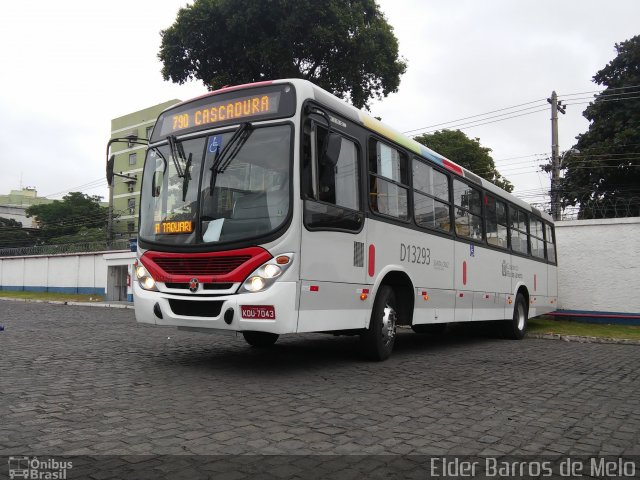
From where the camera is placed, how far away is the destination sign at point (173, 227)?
6266 mm

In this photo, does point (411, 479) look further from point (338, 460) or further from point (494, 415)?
point (494, 415)

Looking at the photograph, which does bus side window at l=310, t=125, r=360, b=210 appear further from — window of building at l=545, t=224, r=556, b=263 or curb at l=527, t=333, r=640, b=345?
window of building at l=545, t=224, r=556, b=263

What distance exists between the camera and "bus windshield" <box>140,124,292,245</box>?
594 centimetres

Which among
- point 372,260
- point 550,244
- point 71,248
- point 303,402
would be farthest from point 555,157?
point 71,248

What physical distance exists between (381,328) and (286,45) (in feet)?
Result: 61.8

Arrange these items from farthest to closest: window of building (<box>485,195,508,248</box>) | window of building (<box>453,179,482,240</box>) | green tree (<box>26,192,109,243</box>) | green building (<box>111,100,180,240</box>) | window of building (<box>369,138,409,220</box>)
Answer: green tree (<box>26,192,109,243</box>) < green building (<box>111,100,180,240</box>) < window of building (<box>485,195,508,248</box>) < window of building (<box>453,179,482,240</box>) < window of building (<box>369,138,409,220</box>)

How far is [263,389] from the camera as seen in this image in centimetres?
554

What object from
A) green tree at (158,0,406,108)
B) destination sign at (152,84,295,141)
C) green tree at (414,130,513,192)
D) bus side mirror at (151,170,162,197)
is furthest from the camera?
green tree at (414,130,513,192)

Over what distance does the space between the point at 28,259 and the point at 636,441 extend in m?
44.3

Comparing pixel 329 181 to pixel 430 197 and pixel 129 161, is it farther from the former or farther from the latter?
pixel 129 161

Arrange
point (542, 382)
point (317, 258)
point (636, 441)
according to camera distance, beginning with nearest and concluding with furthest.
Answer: point (636, 441) → point (317, 258) → point (542, 382)

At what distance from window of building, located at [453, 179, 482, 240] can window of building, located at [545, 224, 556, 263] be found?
5.41 m

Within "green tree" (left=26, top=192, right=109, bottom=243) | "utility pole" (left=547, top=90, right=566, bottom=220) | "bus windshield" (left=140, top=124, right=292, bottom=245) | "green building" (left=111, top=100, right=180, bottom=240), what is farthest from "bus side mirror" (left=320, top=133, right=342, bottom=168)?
"green tree" (left=26, top=192, right=109, bottom=243)

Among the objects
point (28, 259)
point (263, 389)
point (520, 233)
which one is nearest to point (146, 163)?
point (263, 389)
